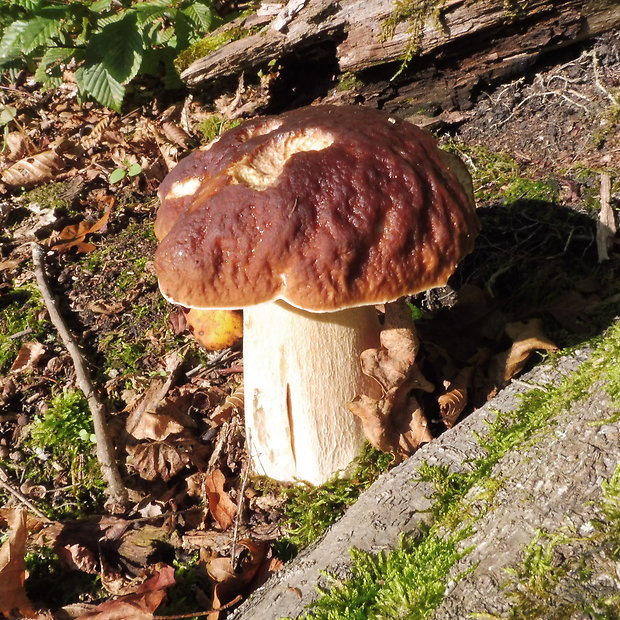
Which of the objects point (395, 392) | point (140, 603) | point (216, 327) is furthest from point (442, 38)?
point (140, 603)

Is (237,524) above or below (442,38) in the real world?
below

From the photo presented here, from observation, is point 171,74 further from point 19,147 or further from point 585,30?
point 585,30

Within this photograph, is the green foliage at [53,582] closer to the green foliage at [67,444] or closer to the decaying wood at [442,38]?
the green foliage at [67,444]

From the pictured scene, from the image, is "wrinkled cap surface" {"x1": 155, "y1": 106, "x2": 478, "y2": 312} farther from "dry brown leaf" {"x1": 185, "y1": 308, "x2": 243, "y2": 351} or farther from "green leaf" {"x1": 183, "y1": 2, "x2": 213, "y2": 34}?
"green leaf" {"x1": 183, "y1": 2, "x2": 213, "y2": 34}

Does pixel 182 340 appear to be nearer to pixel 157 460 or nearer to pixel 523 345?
pixel 157 460

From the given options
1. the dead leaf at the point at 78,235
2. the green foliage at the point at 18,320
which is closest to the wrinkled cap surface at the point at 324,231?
the green foliage at the point at 18,320

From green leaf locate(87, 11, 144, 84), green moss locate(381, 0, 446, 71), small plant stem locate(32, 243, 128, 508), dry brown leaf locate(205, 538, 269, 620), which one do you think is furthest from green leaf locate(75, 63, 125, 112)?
dry brown leaf locate(205, 538, 269, 620)

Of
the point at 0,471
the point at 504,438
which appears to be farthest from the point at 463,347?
the point at 0,471
